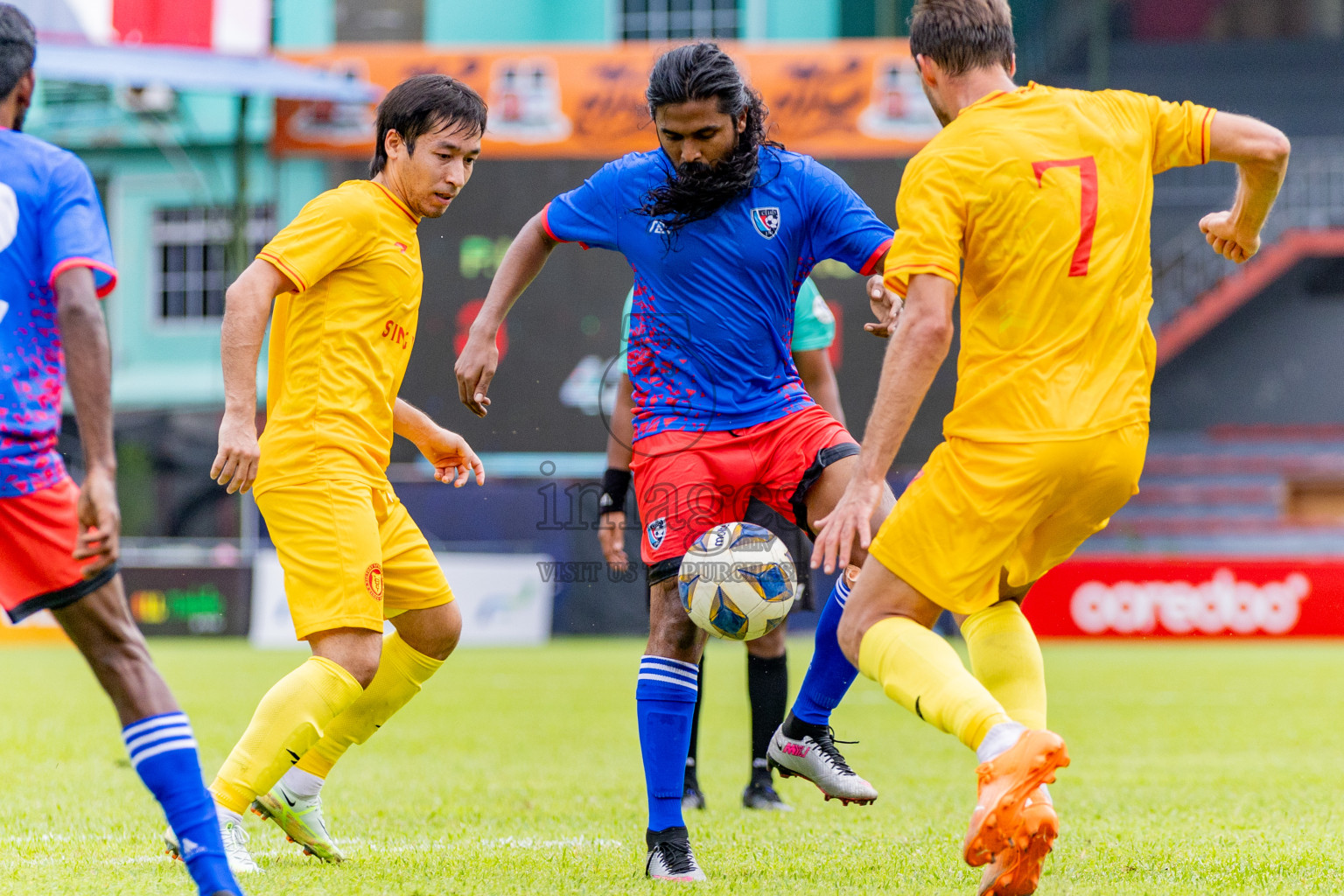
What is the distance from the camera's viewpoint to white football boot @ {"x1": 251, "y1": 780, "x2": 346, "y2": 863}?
404cm

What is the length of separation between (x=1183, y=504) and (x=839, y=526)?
67.7ft

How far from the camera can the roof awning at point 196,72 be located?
1728 cm

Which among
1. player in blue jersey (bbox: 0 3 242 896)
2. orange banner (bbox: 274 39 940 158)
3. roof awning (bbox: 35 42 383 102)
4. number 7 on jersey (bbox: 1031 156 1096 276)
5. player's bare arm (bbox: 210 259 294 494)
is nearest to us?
player in blue jersey (bbox: 0 3 242 896)

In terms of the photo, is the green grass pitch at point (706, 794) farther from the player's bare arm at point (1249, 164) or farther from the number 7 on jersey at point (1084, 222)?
the player's bare arm at point (1249, 164)

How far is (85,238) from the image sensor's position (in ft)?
9.57

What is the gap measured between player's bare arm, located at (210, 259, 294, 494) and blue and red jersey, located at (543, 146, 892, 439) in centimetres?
104

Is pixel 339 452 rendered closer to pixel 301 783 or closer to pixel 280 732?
pixel 280 732

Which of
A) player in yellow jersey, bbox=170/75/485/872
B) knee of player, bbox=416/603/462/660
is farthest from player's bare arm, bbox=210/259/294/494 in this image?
knee of player, bbox=416/603/462/660

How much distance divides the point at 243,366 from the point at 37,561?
3.03 ft

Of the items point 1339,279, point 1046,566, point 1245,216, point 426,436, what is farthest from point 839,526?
point 1339,279

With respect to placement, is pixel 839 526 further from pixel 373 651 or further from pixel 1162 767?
pixel 1162 767

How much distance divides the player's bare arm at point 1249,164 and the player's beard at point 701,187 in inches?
50.8

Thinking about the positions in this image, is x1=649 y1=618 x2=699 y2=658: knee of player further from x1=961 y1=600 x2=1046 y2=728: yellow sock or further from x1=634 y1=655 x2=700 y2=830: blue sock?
x1=961 y1=600 x2=1046 y2=728: yellow sock

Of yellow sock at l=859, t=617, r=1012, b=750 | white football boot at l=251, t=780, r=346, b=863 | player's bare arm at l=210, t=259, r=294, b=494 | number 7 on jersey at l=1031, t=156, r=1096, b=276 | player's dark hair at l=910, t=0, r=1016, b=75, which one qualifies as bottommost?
white football boot at l=251, t=780, r=346, b=863
